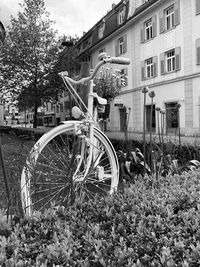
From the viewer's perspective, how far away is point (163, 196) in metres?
1.62

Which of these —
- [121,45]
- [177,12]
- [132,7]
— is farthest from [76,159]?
[121,45]

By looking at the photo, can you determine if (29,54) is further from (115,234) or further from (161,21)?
→ (115,234)

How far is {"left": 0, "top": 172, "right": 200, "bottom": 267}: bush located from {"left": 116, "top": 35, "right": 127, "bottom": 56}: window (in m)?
24.9

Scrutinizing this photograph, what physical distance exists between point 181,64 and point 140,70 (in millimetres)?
4829

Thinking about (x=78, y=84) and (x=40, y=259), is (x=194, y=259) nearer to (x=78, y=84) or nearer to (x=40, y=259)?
(x=40, y=259)

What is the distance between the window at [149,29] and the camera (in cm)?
2128

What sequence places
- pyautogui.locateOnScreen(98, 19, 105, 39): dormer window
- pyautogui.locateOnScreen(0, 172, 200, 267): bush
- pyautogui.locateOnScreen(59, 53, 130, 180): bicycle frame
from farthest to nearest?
pyautogui.locateOnScreen(98, 19, 105, 39): dormer window
pyautogui.locateOnScreen(59, 53, 130, 180): bicycle frame
pyautogui.locateOnScreen(0, 172, 200, 267): bush

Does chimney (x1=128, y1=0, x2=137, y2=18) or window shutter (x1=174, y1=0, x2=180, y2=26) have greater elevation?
chimney (x1=128, y1=0, x2=137, y2=18)

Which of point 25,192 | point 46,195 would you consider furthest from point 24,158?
point 46,195

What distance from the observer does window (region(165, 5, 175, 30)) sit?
65.0 feet

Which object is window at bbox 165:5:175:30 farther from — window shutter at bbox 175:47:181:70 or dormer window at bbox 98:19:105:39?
Answer: dormer window at bbox 98:19:105:39

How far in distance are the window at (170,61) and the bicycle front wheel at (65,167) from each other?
18.3 meters

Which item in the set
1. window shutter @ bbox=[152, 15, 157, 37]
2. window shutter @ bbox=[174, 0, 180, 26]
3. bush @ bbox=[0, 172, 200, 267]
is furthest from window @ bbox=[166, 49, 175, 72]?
bush @ bbox=[0, 172, 200, 267]

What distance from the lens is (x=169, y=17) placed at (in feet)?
65.9
